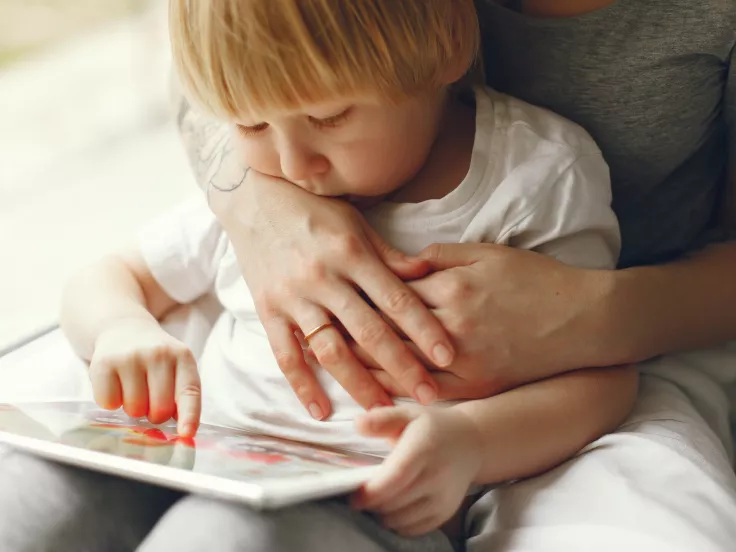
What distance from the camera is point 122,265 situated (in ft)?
3.09

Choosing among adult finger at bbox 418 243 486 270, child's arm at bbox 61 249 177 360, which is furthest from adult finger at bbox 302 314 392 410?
child's arm at bbox 61 249 177 360

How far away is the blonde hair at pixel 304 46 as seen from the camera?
653 mm

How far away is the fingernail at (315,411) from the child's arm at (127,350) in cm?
9

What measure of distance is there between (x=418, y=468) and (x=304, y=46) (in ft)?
1.00

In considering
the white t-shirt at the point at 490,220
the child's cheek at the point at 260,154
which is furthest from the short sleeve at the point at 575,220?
the child's cheek at the point at 260,154

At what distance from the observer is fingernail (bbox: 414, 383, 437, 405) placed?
727mm

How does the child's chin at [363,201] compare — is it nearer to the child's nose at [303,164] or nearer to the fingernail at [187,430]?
the child's nose at [303,164]

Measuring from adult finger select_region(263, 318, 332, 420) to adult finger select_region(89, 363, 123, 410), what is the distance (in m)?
0.14

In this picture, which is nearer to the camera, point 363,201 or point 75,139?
point 363,201

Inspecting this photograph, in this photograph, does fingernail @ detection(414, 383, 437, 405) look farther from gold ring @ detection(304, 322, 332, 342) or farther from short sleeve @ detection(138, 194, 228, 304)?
short sleeve @ detection(138, 194, 228, 304)

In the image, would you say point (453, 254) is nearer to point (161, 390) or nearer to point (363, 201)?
point (363, 201)

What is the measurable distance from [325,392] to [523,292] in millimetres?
191

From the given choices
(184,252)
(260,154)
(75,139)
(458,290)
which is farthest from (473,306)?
(75,139)

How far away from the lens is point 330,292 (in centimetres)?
76
